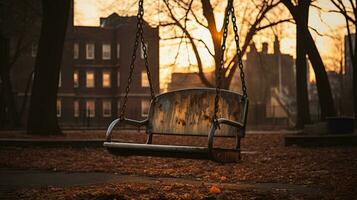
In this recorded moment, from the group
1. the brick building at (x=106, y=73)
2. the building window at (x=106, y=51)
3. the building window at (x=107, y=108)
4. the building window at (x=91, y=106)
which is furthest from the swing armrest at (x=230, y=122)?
the building window at (x=106, y=51)

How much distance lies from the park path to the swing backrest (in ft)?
2.40

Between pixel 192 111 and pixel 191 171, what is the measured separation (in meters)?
2.33

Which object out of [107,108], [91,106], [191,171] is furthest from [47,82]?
[107,108]

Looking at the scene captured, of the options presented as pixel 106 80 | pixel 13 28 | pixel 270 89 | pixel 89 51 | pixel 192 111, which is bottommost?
pixel 192 111

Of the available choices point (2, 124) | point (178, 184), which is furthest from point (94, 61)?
point (178, 184)

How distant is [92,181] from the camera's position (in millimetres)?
6805

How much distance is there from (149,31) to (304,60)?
8.15 metres

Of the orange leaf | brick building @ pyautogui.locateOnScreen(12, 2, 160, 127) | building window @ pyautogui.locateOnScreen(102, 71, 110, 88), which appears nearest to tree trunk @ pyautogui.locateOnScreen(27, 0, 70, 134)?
the orange leaf

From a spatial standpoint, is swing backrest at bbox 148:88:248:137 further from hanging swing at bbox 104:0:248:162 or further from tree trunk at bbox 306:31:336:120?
tree trunk at bbox 306:31:336:120

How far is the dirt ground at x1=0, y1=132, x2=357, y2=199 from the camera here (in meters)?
5.51

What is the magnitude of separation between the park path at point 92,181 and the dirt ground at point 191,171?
200mm

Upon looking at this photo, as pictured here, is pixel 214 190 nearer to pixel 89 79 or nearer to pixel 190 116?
pixel 190 116

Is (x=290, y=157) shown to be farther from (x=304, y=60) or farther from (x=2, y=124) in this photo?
(x=2, y=124)

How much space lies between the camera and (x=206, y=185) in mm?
6441
